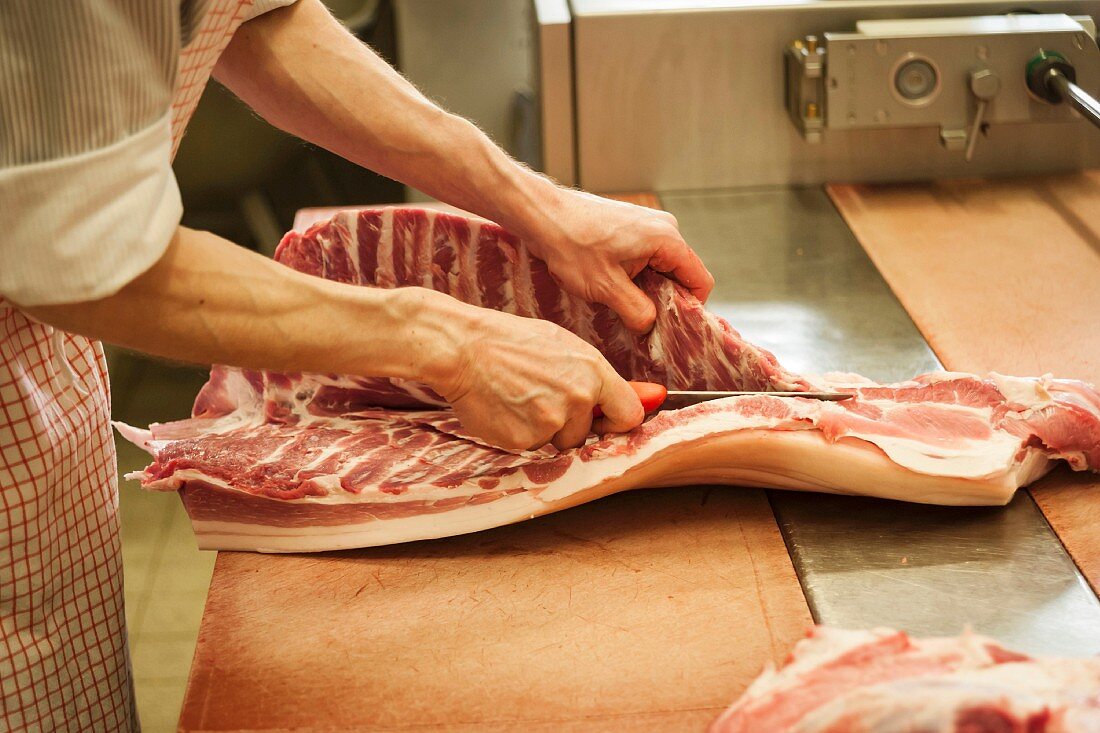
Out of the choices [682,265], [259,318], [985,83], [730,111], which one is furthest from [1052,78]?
[259,318]

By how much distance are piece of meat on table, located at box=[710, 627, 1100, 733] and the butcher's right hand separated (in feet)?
1.51

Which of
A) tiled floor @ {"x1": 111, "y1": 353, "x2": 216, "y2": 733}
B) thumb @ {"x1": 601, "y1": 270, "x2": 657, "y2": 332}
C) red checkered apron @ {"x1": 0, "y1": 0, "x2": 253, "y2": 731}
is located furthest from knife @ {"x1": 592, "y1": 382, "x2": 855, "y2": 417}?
tiled floor @ {"x1": 111, "y1": 353, "x2": 216, "y2": 733}

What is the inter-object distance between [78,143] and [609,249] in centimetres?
84

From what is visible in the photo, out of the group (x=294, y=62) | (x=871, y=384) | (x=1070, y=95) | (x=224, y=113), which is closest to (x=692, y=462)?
(x=871, y=384)

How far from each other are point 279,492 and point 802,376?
80 cm

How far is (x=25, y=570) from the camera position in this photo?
4.37 feet

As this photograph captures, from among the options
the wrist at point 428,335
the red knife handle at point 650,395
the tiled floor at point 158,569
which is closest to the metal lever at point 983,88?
the red knife handle at point 650,395

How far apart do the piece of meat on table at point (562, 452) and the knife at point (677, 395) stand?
0.07 ft

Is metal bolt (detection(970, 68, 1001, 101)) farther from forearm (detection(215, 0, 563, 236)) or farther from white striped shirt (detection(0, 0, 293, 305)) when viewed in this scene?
white striped shirt (detection(0, 0, 293, 305))

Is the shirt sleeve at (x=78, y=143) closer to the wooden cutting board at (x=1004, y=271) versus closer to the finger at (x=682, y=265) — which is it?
the finger at (x=682, y=265)

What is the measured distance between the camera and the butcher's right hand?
1419 mm

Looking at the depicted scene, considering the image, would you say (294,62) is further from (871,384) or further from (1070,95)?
(1070,95)

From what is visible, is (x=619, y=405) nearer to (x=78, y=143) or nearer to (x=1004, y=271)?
(x=78, y=143)

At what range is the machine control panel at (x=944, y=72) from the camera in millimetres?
2387
